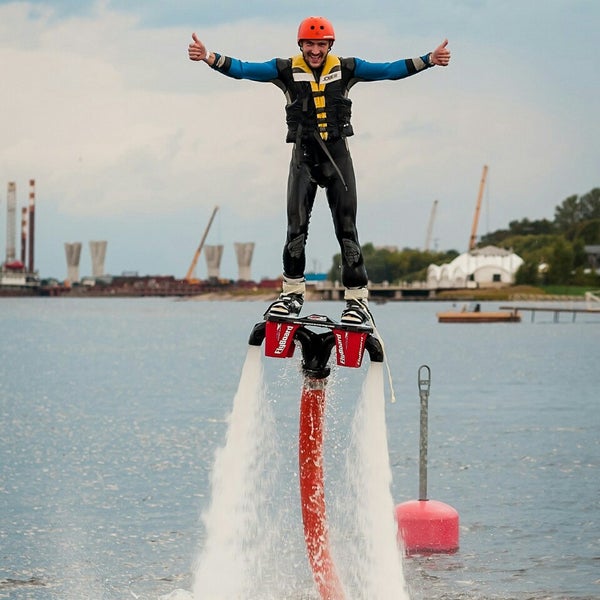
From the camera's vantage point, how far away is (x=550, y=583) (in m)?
26.5

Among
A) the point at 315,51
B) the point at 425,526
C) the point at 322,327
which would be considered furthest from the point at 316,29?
the point at 425,526

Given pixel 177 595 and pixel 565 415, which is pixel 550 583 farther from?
pixel 565 415

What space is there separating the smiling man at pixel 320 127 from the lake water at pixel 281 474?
1.60 m

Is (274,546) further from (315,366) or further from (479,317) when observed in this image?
(479,317)

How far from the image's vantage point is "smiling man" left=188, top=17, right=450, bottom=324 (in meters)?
15.1

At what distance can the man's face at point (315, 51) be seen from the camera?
1509 centimetres

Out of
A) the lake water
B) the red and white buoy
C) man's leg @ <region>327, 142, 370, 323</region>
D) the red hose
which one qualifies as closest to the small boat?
the lake water

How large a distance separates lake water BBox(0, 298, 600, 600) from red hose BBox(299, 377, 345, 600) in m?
0.31

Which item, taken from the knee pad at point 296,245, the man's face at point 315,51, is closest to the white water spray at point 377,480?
the knee pad at point 296,245

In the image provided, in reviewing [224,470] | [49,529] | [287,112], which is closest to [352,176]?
[287,112]

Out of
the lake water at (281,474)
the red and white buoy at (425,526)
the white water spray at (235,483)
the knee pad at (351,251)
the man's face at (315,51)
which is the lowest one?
the lake water at (281,474)

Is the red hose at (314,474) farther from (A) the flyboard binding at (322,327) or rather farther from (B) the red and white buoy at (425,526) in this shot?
(B) the red and white buoy at (425,526)

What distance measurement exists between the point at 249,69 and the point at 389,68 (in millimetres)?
1570

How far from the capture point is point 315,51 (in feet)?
49.5
